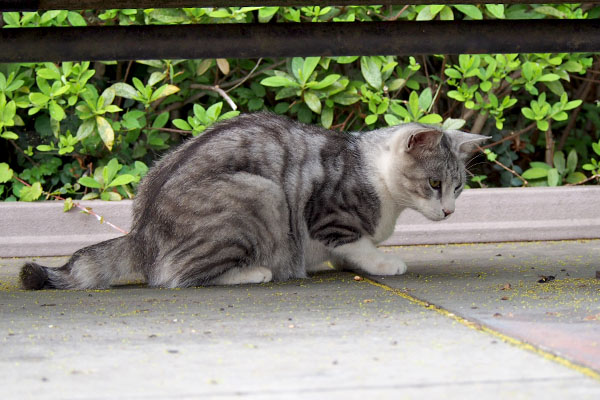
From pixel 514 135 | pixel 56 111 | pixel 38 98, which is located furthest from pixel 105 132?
pixel 514 135

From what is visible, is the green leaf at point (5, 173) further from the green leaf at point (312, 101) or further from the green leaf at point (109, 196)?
the green leaf at point (312, 101)

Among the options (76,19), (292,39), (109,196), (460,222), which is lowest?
(460,222)

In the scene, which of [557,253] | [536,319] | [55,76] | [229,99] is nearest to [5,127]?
[55,76]

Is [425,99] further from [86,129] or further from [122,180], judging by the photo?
[86,129]

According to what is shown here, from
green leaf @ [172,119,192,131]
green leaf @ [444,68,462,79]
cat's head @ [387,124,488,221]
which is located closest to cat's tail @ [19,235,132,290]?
cat's head @ [387,124,488,221]

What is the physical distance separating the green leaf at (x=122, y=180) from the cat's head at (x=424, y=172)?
6.34ft

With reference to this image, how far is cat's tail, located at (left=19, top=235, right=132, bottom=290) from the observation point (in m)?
3.70

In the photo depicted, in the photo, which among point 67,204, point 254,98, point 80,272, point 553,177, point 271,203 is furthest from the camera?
point 254,98

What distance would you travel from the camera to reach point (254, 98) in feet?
19.8

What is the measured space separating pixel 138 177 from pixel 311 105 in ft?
3.93

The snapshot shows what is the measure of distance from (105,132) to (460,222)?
2.34 metres

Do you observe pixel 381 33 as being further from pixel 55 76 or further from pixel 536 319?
pixel 55 76

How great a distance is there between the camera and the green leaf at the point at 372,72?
5.70 metres

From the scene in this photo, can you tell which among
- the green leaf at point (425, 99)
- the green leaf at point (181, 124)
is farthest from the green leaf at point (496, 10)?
the green leaf at point (181, 124)
